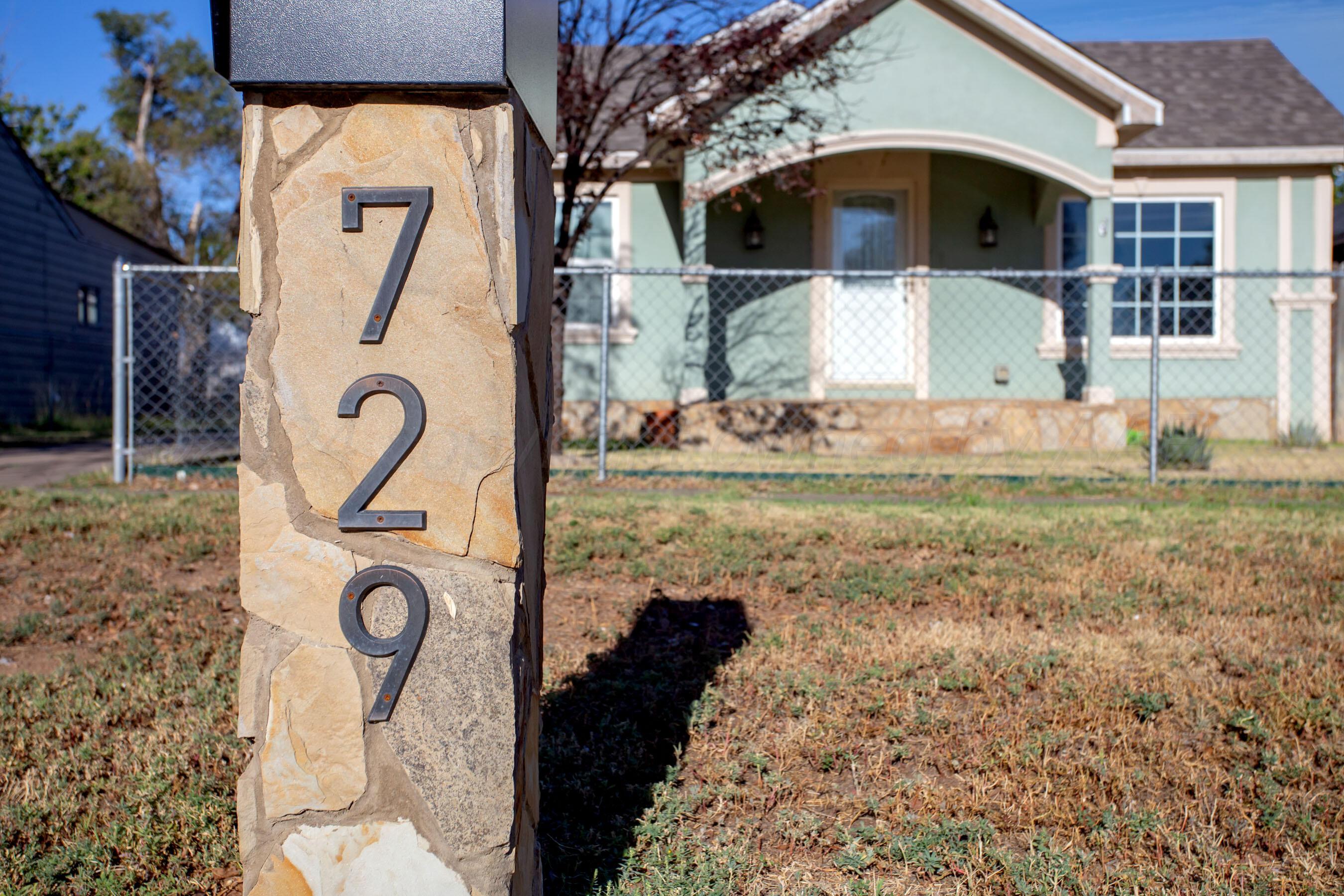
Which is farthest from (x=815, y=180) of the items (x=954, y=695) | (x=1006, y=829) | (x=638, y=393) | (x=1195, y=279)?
(x=1006, y=829)

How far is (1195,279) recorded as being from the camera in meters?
12.4

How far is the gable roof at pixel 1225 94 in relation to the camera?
12164 millimetres

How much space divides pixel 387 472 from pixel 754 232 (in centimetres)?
1058

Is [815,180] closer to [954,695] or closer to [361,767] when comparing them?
[954,695]

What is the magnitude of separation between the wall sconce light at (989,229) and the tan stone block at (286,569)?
11.4 meters

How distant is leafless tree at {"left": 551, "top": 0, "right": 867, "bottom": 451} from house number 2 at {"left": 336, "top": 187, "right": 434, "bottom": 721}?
20.8 feet

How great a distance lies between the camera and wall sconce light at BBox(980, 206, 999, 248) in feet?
39.4

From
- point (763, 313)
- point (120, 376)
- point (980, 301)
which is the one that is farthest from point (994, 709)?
point (980, 301)

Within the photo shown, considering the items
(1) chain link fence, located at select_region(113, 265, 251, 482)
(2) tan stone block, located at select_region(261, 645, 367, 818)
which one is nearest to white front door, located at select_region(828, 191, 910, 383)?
(1) chain link fence, located at select_region(113, 265, 251, 482)

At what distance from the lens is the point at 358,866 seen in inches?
72.3

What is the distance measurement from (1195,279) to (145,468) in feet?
38.4

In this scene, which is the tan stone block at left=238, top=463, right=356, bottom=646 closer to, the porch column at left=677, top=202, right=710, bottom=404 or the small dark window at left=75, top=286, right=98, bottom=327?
the porch column at left=677, top=202, right=710, bottom=404

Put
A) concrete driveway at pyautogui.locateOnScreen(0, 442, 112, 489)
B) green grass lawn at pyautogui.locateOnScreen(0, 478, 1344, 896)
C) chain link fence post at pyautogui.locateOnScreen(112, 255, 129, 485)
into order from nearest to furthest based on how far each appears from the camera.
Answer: green grass lawn at pyautogui.locateOnScreen(0, 478, 1344, 896) < chain link fence post at pyautogui.locateOnScreen(112, 255, 129, 485) < concrete driveway at pyautogui.locateOnScreen(0, 442, 112, 489)

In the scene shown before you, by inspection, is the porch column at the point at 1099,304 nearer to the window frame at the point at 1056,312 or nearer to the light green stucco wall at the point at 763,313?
the window frame at the point at 1056,312
